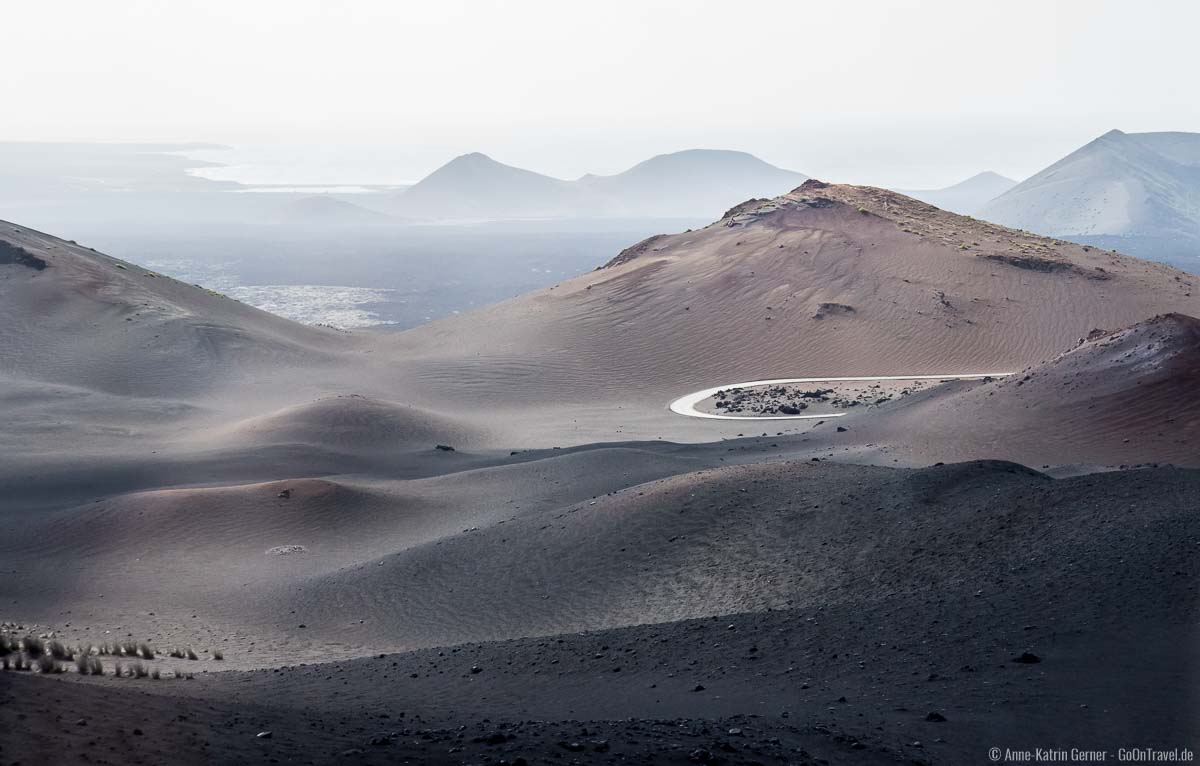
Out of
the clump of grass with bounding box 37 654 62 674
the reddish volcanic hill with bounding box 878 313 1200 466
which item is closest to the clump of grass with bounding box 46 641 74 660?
the clump of grass with bounding box 37 654 62 674

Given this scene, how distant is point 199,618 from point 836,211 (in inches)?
1694

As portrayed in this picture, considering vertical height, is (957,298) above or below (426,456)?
above

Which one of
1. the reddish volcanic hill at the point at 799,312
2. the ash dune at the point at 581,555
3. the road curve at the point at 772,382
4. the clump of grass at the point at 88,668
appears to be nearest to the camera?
the ash dune at the point at 581,555

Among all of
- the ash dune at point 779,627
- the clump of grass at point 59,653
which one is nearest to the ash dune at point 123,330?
the ash dune at point 779,627

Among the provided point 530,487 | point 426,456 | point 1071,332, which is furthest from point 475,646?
point 1071,332

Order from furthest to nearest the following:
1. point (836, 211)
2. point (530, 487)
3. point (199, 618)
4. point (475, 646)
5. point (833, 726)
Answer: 1. point (836, 211)
2. point (530, 487)
3. point (199, 618)
4. point (475, 646)
5. point (833, 726)

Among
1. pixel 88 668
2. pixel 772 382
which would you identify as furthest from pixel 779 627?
pixel 772 382

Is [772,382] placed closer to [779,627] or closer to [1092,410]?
[1092,410]

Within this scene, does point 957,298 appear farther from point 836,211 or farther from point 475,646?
point 475,646

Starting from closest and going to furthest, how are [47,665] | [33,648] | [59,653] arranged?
[47,665] < [33,648] < [59,653]

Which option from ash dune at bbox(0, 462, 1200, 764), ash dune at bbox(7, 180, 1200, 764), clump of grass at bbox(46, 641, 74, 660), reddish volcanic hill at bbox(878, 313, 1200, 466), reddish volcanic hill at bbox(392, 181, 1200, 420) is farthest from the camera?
reddish volcanic hill at bbox(392, 181, 1200, 420)

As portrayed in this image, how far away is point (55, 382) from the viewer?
29094mm

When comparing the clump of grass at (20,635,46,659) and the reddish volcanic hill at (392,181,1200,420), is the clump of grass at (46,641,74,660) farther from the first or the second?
the reddish volcanic hill at (392,181,1200,420)

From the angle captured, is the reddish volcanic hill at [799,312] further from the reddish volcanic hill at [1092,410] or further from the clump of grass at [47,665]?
the clump of grass at [47,665]
